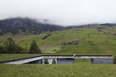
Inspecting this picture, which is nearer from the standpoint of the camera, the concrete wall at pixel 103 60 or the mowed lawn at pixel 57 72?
the mowed lawn at pixel 57 72

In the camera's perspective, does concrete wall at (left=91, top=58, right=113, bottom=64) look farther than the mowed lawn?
Yes

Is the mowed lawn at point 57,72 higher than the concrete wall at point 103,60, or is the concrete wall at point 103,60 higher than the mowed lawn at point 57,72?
the mowed lawn at point 57,72

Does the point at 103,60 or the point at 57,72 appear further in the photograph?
the point at 103,60

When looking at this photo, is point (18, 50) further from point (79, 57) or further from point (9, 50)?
point (79, 57)

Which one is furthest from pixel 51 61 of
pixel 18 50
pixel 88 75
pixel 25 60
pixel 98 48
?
pixel 98 48

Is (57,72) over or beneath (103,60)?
over

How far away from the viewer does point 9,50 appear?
73.1m

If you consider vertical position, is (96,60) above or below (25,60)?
below

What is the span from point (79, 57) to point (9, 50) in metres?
49.9

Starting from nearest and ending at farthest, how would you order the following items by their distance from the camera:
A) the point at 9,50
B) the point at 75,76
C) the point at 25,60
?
the point at 75,76 < the point at 25,60 < the point at 9,50

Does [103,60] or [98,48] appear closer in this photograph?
[103,60]

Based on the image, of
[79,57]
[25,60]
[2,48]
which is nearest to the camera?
[25,60]

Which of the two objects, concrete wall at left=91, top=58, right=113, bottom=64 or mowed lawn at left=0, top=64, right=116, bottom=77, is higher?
mowed lawn at left=0, top=64, right=116, bottom=77

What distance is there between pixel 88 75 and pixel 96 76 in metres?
1.01
